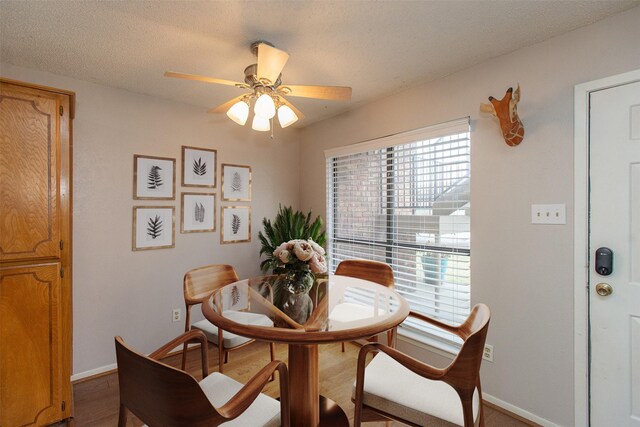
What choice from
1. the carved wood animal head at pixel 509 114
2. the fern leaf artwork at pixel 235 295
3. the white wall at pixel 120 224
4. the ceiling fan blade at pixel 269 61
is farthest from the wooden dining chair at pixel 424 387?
the white wall at pixel 120 224

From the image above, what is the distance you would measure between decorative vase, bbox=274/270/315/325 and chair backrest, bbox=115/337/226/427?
58 cm

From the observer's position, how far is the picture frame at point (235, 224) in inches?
131

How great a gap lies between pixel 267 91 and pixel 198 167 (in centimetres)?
157

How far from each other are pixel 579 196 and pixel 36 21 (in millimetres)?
3290

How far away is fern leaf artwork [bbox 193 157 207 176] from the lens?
10.2 feet

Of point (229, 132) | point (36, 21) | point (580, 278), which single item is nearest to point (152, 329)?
point (229, 132)

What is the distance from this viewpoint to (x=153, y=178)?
2.89 m

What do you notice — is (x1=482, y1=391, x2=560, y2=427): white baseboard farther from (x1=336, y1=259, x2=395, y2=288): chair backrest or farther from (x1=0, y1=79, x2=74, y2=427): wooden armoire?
(x1=0, y1=79, x2=74, y2=427): wooden armoire

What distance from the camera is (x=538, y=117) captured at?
6.52 feet

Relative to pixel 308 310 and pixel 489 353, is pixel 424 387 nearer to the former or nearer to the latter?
pixel 308 310

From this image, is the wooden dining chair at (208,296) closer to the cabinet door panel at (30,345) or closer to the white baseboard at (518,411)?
the cabinet door panel at (30,345)

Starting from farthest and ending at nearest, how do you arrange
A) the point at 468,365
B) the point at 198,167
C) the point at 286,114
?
the point at 198,167 → the point at 286,114 → the point at 468,365

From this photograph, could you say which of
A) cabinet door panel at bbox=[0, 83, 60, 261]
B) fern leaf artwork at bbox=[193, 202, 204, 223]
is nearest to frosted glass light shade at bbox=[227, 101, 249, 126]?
cabinet door panel at bbox=[0, 83, 60, 261]

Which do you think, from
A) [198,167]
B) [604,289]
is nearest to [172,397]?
[604,289]
